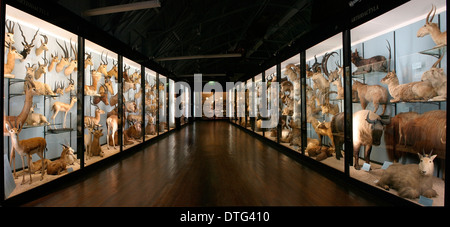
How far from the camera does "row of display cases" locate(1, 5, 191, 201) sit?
2592mm

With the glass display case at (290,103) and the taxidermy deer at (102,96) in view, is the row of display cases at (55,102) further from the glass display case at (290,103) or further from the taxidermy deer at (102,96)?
the glass display case at (290,103)

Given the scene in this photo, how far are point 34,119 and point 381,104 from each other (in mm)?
5045

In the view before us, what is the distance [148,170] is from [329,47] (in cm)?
409

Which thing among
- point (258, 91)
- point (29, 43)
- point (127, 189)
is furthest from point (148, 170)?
point (258, 91)

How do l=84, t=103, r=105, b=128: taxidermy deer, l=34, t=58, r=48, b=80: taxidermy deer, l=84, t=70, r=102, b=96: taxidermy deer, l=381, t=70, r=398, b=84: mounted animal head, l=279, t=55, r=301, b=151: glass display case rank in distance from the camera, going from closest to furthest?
l=381, t=70, r=398, b=84: mounted animal head < l=34, t=58, r=48, b=80: taxidermy deer < l=84, t=103, r=105, b=128: taxidermy deer < l=84, t=70, r=102, b=96: taxidermy deer < l=279, t=55, r=301, b=151: glass display case

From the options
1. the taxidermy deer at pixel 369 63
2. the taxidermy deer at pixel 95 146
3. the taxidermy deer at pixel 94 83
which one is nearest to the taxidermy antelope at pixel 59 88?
the taxidermy deer at pixel 94 83

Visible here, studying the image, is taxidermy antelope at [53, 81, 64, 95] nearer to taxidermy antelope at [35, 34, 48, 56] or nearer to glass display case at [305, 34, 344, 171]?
taxidermy antelope at [35, 34, 48, 56]

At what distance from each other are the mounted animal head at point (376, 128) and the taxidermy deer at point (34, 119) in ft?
15.9

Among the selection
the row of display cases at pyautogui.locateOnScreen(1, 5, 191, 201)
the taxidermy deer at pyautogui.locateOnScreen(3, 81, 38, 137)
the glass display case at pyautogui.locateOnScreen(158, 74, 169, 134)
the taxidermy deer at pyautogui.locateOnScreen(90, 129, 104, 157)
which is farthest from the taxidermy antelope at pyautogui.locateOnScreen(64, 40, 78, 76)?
the glass display case at pyautogui.locateOnScreen(158, 74, 169, 134)

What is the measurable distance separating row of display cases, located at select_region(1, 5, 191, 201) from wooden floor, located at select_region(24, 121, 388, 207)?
1.49 feet

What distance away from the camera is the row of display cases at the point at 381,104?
7.06ft

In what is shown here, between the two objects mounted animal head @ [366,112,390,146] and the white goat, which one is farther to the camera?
mounted animal head @ [366,112,390,146]

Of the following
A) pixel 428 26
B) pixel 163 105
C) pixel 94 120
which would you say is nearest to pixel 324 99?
pixel 428 26
